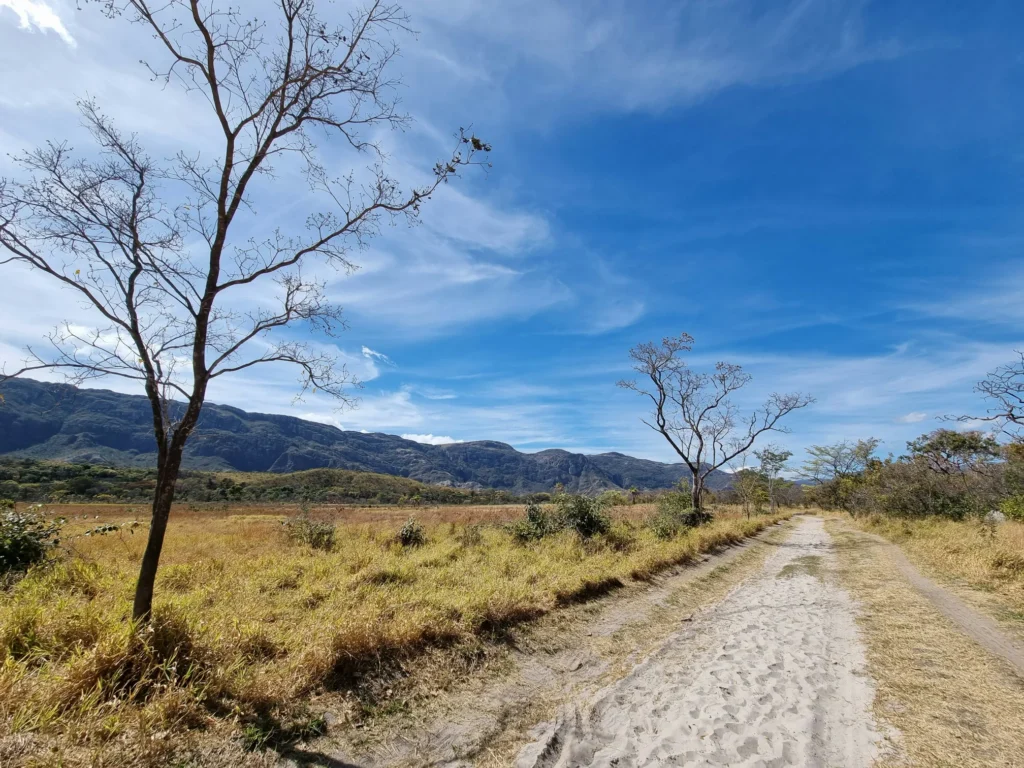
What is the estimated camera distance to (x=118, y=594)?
6.55m

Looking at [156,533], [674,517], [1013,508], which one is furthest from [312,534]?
[1013,508]

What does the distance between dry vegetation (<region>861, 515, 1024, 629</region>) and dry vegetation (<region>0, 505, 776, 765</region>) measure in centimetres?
768

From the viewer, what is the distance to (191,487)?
7006cm

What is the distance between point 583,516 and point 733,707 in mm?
11855

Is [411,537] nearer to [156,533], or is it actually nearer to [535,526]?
[535,526]

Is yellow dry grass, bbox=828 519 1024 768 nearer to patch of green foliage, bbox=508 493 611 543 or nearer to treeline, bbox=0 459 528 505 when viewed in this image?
patch of green foliage, bbox=508 493 611 543

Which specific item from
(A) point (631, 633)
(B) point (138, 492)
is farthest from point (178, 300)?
(B) point (138, 492)

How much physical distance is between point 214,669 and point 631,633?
6.24 metres

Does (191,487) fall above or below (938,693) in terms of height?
below

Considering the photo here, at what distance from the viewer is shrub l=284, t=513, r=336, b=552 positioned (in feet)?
45.2

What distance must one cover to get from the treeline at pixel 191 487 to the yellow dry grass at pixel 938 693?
102ft

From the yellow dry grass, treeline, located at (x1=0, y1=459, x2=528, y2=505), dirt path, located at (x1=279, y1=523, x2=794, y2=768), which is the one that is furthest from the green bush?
treeline, located at (x1=0, y1=459, x2=528, y2=505)

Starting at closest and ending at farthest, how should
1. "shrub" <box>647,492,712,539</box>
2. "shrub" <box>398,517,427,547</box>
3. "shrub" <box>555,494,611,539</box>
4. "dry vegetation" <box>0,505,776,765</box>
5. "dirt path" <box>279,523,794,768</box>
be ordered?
1. "dry vegetation" <box>0,505,776,765</box>
2. "dirt path" <box>279,523,794,768</box>
3. "shrub" <box>398,517,427,547</box>
4. "shrub" <box>555,494,611,539</box>
5. "shrub" <box>647,492,712,539</box>

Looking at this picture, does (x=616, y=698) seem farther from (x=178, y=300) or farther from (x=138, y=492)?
(x=138, y=492)
